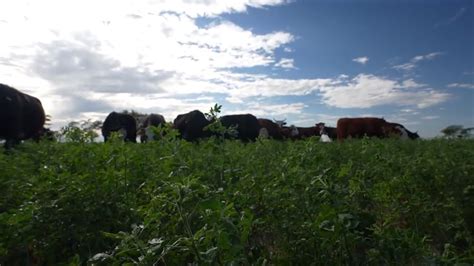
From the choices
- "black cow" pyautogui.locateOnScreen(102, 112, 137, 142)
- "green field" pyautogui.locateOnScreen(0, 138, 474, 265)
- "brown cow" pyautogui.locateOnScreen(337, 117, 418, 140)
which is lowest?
"green field" pyautogui.locateOnScreen(0, 138, 474, 265)

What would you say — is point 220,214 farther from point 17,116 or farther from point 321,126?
point 321,126

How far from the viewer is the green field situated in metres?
1.67

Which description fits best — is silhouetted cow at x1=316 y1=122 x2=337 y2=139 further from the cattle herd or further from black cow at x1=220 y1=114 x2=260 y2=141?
black cow at x1=220 y1=114 x2=260 y2=141

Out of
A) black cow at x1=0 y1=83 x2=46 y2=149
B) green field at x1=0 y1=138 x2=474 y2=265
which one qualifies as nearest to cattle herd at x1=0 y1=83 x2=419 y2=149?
black cow at x1=0 y1=83 x2=46 y2=149

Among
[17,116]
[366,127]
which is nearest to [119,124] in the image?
[17,116]

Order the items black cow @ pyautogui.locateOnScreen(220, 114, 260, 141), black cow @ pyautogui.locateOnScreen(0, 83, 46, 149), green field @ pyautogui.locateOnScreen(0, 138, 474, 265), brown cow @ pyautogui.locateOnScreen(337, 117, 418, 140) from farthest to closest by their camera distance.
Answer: brown cow @ pyautogui.locateOnScreen(337, 117, 418, 140)
black cow @ pyautogui.locateOnScreen(220, 114, 260, 141)
black cow @ pyautogui.locateOnScreen(0, 83, 46, 149)
green field @ pyautogui.locateOnScreen(0, 138, 474, 265)

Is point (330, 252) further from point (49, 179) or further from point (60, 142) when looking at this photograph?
point (60, 142)

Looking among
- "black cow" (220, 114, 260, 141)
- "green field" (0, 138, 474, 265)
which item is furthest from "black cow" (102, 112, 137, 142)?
"green field" (0, 138, 474, 265)

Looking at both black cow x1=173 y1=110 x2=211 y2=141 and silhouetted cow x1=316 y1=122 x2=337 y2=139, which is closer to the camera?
black cow x1=173 y1=110 x2=211 y2=141

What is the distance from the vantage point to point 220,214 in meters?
1.53

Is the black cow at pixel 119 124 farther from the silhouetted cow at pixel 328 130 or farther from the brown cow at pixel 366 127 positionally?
the silhouetted cow at pixel 328 130

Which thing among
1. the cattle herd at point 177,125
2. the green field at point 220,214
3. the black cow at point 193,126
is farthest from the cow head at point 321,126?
the green field at point 220,214

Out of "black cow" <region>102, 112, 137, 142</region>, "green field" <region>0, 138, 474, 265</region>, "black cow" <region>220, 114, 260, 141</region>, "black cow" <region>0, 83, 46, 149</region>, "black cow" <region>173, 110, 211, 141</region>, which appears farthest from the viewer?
"black cow" <region>220, 114, 260, 141</region>

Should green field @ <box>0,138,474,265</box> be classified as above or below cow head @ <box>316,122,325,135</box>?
below
